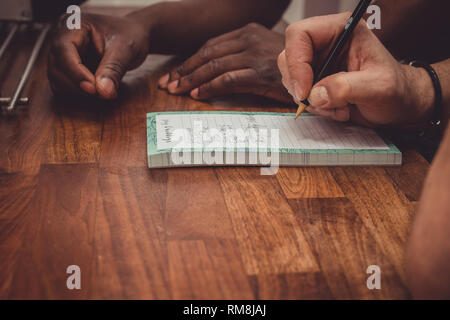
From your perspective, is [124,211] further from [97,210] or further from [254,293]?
[254,293]

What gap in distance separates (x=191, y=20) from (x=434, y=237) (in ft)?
2.69

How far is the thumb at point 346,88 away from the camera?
0.56 meters

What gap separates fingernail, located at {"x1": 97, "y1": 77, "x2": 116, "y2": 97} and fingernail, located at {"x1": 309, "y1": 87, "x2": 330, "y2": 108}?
0.34 metres

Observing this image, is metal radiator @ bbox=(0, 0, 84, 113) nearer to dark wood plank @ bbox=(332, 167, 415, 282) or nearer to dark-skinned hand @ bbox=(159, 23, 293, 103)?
dark-skinned hand @ bbox=(159, 23, 293, 103)

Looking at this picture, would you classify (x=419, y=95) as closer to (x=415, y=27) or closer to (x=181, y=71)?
(x=415, y=27)

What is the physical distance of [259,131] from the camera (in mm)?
644

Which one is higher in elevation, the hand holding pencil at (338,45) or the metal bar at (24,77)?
the hand holding pencil at (338,45)

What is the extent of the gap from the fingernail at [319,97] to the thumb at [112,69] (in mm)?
347

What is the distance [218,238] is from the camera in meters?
0.46

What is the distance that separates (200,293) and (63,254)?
15cm

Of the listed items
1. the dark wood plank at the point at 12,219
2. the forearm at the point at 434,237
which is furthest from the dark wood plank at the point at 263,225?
the dark wood plank at the point at 12,219

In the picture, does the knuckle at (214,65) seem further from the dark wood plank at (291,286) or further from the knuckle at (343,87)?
the dark wood plank at (291,286)

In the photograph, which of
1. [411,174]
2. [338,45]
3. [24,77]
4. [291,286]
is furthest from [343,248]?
[24,77]

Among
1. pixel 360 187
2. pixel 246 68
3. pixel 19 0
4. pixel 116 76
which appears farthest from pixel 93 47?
pixel 360 187
